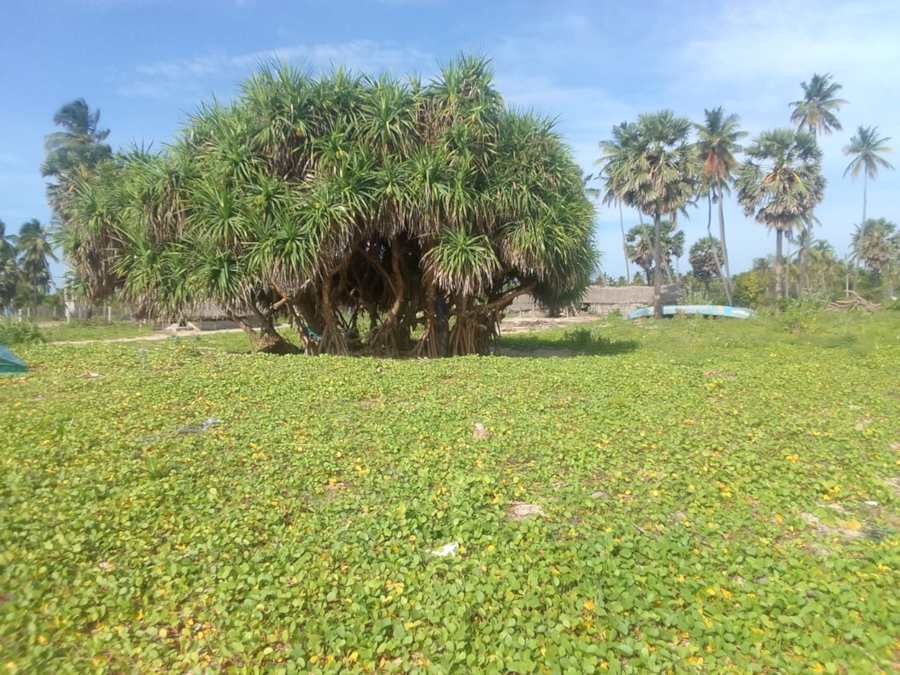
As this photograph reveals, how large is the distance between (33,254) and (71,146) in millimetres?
12047

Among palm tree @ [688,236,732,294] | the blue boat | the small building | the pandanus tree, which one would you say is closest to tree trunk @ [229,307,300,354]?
the pandanus tree

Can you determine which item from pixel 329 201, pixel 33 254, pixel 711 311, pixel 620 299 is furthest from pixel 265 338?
pixel 33 254

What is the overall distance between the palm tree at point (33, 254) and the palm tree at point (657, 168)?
37330mm

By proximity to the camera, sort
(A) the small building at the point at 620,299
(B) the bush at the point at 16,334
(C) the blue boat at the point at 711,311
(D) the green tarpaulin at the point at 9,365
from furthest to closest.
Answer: (A) the small building at the point at 620,299 → (C) the blue boat at the point at 711,311 → (B) the bush at the point at 16,334 → (D) the green tarpaulin at the point at 9,365

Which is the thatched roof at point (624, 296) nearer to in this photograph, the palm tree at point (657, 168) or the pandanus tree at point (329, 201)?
the palm tree at point (657, 168)

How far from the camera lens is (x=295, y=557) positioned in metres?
3.84

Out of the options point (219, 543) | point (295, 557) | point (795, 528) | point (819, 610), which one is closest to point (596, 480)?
point (795, 528)

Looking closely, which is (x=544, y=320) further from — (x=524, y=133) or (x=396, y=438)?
(x=396, y=438)

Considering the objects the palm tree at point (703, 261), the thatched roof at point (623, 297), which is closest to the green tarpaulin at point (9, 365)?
the thatched roof at point (623, 297)

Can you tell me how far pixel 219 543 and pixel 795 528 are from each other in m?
3.77

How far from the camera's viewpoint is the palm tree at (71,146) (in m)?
35.5

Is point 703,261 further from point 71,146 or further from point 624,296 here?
point 71,146

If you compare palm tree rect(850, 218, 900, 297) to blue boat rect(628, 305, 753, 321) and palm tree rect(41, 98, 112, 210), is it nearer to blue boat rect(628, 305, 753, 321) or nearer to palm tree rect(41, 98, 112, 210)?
blue boat rect(628, 305, 753, 321)

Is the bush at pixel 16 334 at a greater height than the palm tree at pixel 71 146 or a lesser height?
lesser
